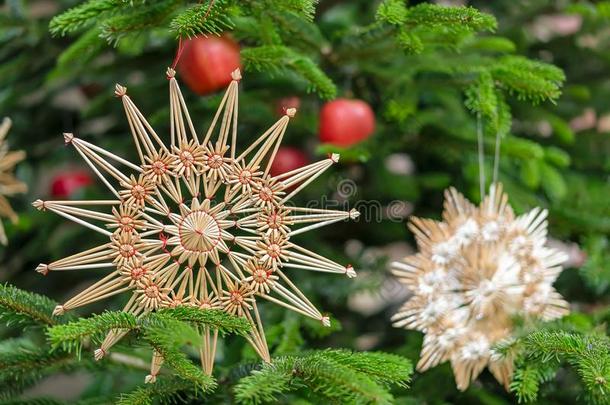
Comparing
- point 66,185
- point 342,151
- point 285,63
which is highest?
point 285,63

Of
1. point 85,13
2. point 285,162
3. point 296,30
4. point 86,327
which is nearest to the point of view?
point 86,327

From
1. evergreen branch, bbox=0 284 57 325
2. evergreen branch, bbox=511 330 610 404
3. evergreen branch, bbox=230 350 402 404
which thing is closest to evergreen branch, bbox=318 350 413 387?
evergreen branch, bbox=230 350 402 404

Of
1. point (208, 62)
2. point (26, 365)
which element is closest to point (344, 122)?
point (208, 62)

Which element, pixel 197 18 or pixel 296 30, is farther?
pixel 296 30

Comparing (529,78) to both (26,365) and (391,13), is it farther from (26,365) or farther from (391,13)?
(26,365)

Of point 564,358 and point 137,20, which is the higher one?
point 137,20

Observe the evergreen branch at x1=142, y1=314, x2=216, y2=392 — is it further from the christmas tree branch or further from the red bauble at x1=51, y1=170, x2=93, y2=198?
the red bauble at x1=51, y1=170, x2=93, y2=198

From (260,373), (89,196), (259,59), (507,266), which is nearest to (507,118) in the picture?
(507,266)

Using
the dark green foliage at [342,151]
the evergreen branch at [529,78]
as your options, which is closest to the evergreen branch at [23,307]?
the dark green foliage at [342,151]
